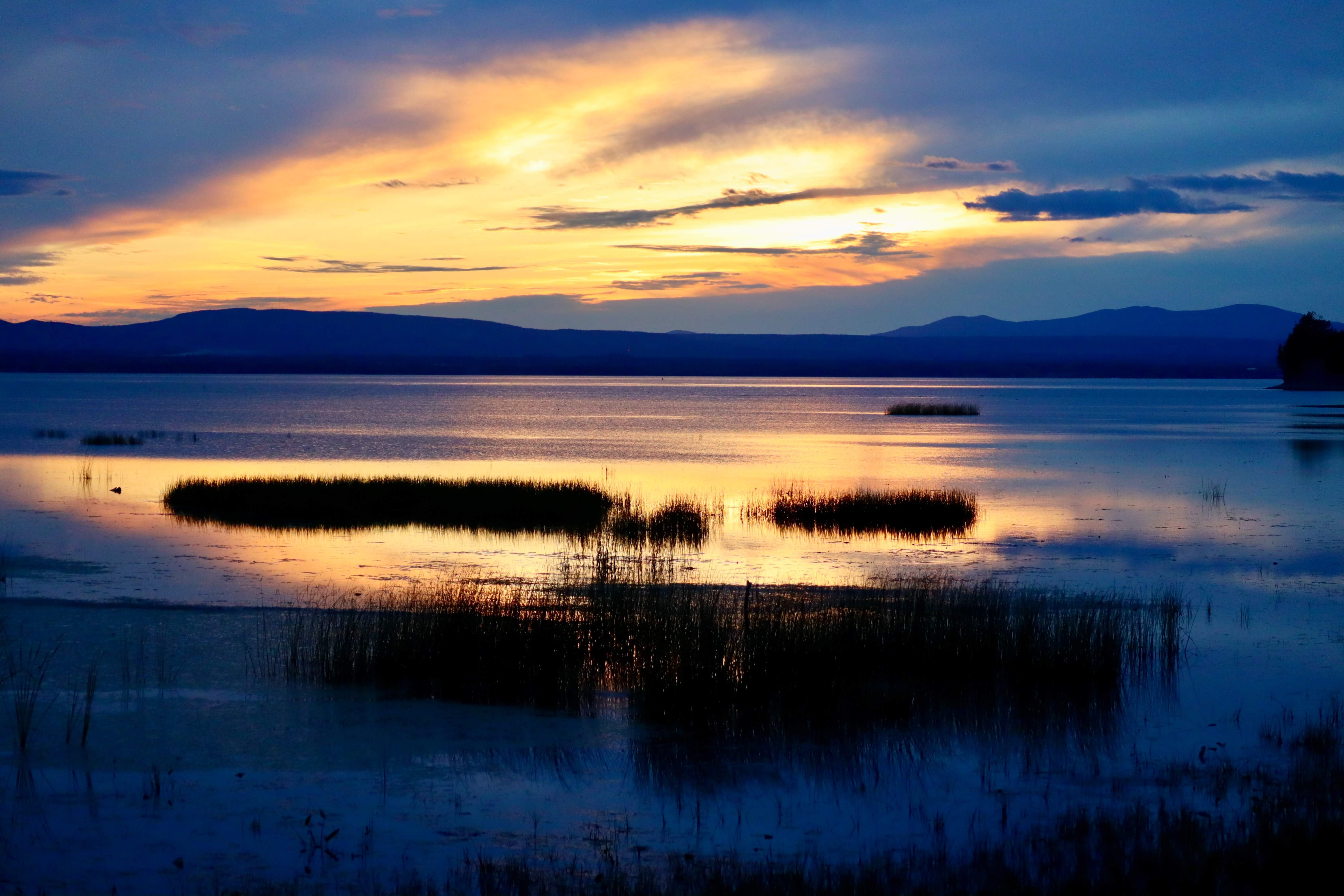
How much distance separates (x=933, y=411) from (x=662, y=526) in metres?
67.4

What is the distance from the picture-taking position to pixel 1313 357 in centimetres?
13400

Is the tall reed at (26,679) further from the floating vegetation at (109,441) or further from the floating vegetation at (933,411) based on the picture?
the floating vegetation at (933,411)

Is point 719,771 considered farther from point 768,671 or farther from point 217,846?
point 217,846

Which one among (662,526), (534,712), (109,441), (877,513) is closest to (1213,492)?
(877,513)

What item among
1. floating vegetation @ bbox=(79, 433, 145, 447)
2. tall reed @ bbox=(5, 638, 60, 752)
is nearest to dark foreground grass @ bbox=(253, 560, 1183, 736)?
tall reed @ bbox=(5, 638, 60, 752)

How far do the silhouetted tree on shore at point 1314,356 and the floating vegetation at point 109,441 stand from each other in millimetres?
127231

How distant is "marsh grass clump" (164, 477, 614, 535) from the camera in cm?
2398

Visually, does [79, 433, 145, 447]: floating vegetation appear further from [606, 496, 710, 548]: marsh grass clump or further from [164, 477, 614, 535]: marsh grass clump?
[606, 496, 710, 548]: marsh grass clump

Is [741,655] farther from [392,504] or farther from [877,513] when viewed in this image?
[392,504]

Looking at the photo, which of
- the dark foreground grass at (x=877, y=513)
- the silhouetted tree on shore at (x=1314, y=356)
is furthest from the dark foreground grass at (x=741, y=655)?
the silhouetted tree on shore at (x=1314, y=356)

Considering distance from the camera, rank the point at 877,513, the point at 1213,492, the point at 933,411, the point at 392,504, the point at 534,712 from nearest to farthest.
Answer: the point at 534,712 → the point at 877,513 → the point at 392,504 → the point at 1213,492 → the point at 933,411

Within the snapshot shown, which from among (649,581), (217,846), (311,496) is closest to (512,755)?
(217,846)

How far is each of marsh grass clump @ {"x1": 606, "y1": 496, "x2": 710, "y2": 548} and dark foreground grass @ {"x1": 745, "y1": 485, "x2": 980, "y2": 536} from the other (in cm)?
179

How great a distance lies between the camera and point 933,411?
87.2 metres
